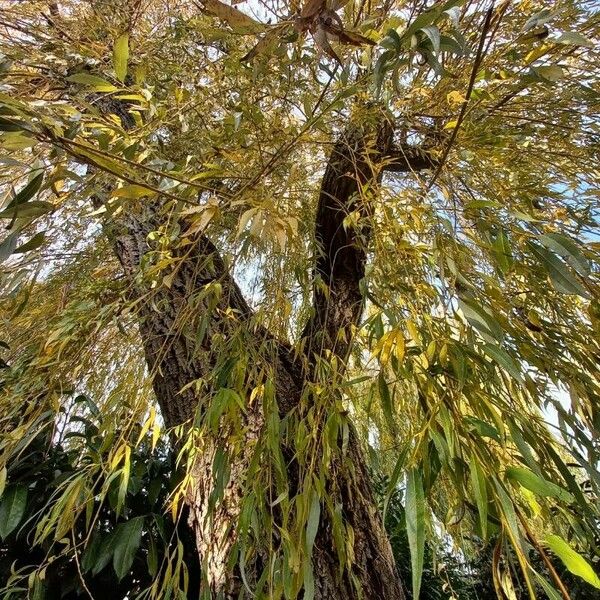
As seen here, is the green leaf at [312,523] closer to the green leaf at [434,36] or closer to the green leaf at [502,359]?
the green leaf at [502,359]

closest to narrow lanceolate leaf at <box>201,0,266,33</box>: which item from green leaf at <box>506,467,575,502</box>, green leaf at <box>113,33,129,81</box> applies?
green leaf at <box>113,33,129,81</box>

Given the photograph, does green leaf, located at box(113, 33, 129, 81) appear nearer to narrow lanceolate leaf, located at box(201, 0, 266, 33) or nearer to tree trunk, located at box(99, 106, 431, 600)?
narrow lanceolate leaf, located at box(201, 0, 266, 33)

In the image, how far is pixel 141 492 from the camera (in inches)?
52.9

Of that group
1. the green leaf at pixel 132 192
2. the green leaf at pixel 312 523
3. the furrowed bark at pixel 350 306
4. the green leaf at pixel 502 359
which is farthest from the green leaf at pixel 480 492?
the green leaf at pixel 132 192

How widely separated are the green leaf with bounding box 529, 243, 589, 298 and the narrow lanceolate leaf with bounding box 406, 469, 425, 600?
292 mm

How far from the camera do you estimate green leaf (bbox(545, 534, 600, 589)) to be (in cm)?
42

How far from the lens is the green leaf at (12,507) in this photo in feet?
3.54

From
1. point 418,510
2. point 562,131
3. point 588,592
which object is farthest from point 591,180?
point 588,592

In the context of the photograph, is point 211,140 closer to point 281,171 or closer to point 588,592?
point 281,171

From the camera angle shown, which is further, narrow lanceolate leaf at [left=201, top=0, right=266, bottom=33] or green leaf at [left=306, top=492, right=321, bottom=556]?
green leaf at [left=306, top=492, right=321, bottom=556]

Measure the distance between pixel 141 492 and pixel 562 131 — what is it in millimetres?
1373

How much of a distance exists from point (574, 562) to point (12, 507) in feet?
3.77

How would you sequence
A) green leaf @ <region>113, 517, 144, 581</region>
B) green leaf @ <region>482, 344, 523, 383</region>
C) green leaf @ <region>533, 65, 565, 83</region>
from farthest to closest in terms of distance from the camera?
green leaf @ <region>113, 517, 144, 581</region>, green leaf @ <region>533, 65, 565, 83</region>, green leaf @ <region>482, 344, 523, 383</region>

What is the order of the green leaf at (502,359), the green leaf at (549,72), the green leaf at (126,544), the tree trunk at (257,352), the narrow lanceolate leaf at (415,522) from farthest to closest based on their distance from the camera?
the green leaf at (126,544), the tree trunk at (257,352), the green leaf at (549,72), the green leaf at (502,359), the narrow lanceolate leaf at (415,522)
